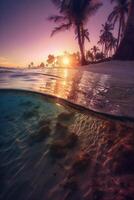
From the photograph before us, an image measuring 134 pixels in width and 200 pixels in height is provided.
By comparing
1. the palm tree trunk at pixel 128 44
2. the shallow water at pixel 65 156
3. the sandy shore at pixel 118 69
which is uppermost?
the palm tree trunk at pixel 128 44

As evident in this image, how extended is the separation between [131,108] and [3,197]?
2528 millimetres

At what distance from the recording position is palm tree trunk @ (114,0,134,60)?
12327 millimetres

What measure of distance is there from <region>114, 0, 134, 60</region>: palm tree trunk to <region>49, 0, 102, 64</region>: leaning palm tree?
16.2 feet

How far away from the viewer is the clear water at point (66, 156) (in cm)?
238

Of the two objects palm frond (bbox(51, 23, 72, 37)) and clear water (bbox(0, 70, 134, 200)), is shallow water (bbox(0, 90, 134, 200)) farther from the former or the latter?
palm frond (bbox(51, 23, 72, 37))

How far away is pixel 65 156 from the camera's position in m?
2.90

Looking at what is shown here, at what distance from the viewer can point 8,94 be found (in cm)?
546

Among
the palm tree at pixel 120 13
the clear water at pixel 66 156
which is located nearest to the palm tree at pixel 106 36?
the palm tree at pixel 120 13

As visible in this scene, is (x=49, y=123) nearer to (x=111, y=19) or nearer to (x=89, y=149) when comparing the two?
(x=89, y=149)

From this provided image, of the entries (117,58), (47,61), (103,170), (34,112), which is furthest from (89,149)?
(47,61)

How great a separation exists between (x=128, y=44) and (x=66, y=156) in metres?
11.2

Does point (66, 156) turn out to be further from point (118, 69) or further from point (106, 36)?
point (106, 36)

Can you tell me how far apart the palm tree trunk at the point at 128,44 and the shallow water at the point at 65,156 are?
953 cm

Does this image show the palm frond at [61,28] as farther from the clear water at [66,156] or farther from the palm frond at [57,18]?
the clear water at [66,156]
